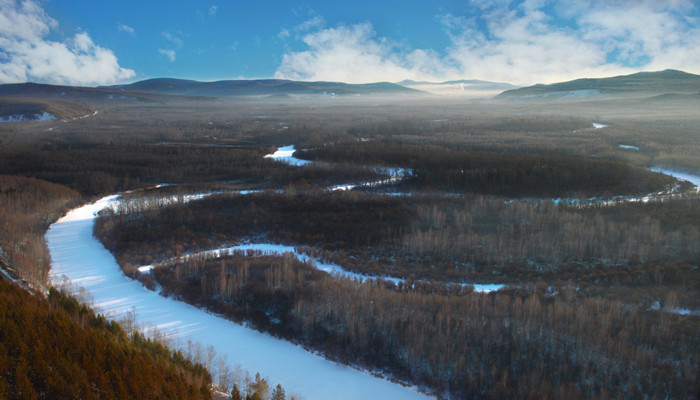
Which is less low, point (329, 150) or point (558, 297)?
point (329, 150)

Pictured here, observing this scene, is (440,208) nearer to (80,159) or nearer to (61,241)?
(61,241)

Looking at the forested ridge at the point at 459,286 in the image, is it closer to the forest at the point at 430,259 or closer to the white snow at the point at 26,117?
the forest at the point at 430,259

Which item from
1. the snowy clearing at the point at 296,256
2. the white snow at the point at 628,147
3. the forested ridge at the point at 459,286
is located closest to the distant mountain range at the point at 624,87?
the white snow at the point at 628,147

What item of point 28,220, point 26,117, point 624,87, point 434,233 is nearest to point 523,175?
point 434,233

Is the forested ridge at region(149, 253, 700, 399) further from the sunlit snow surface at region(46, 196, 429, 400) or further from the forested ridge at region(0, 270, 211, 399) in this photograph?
the forested ridge at region(0, 270, 211, 399)

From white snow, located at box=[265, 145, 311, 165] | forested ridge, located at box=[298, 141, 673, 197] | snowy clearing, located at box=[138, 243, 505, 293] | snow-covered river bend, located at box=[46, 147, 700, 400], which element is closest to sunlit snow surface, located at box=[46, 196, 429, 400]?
snow-covered river bend, located at box=[46, 147, 700, 400]

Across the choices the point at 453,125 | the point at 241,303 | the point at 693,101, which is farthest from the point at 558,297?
the point at 693,101
